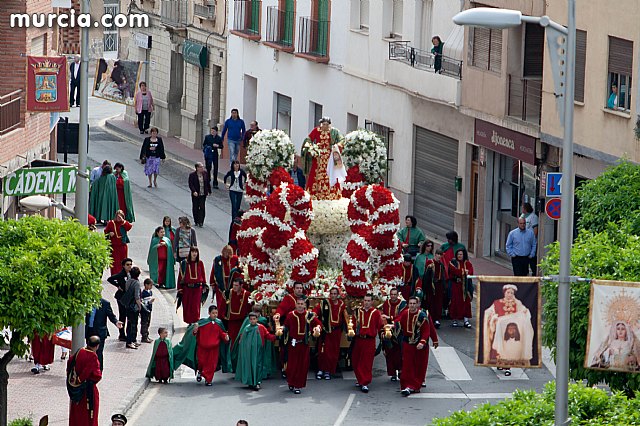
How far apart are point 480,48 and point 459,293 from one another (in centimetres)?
785

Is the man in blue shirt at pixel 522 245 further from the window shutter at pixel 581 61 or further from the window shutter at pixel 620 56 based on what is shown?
the window shutter at pixel 620 56

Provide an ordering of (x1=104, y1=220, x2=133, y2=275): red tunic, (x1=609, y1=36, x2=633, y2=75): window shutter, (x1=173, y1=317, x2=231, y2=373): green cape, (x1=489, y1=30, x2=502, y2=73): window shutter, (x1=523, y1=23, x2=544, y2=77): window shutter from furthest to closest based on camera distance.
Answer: (x1=489, y1=30, x2=502, y2=73): window shutter < (x1=523, y1=23, x2=544, y2=77): window shutter < (x1=104, y1=220, x2=133, y2=275): red tunic < (x1=609, y1=36, x2=633, y2=75): window shutter < (x1=173, y1=317, x2=231, y2=373): green cape

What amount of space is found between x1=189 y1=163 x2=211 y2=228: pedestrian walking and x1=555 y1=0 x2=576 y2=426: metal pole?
20435mm

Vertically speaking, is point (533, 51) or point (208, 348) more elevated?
point (533, 51)

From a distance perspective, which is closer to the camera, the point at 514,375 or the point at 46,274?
the point at 46,274

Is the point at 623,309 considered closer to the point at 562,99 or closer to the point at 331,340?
the point at 562,99

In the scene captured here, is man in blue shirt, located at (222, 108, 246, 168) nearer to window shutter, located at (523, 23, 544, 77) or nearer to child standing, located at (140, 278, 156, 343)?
window shutter, located at (523, 23, 544, 77)

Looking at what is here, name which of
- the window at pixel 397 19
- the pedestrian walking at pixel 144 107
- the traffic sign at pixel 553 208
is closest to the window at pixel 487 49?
the window at pixel 397 19

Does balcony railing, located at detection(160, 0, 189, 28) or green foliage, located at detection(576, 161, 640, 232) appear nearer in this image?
green foliage, located at detection(576, 161, 640, 232)

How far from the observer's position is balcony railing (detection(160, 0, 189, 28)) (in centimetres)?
5006

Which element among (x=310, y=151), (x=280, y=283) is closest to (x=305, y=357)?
(x=280, y=283)

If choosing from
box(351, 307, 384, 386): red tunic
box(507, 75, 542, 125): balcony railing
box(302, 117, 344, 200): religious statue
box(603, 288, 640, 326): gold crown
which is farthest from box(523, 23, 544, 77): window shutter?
box(603, 288, 640, 326): gold crown

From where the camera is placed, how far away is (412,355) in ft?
75.7

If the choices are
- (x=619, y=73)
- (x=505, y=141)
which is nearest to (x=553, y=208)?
(x=619, y=73)
